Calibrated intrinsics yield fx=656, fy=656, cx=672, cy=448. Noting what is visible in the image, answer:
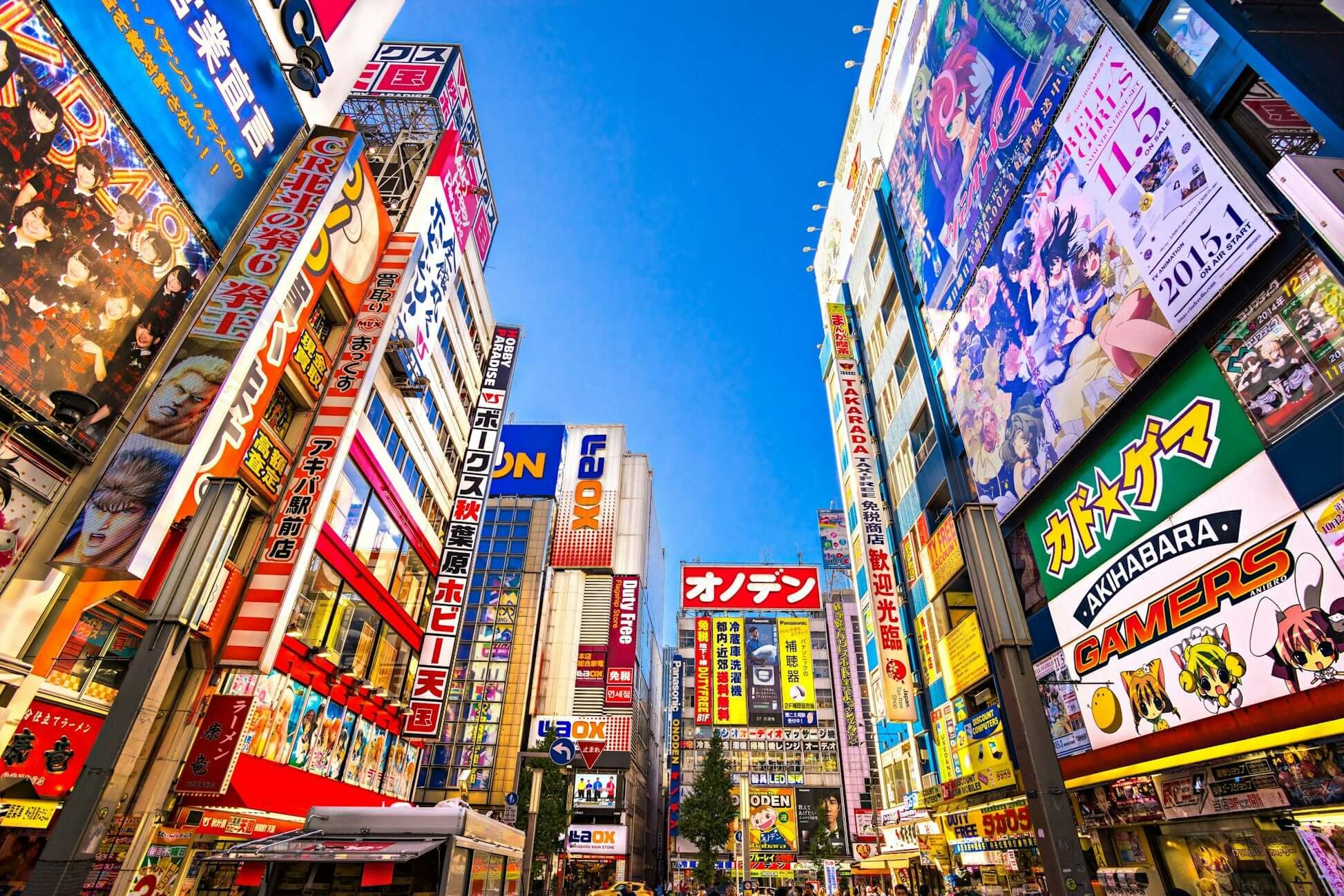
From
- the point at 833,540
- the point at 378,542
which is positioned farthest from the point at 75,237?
the point at 833,540

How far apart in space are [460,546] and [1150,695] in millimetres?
23423

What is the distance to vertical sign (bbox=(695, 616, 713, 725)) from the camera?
68250 millimetres

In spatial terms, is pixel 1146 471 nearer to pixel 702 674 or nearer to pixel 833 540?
pixel 702 674

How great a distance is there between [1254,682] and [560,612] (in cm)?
6656

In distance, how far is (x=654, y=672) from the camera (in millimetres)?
109188

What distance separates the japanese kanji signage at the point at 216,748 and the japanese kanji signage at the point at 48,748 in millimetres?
2424

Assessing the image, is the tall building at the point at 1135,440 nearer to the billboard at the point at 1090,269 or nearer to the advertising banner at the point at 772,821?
the billboard at the point at 1090,269

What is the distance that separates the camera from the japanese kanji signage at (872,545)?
2969cm

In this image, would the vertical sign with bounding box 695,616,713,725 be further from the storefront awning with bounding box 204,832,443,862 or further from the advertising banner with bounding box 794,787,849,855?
the storefront awning with bounding box 204,832,443,862

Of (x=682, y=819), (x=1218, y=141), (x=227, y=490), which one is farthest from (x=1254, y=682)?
(x=682, y=819)

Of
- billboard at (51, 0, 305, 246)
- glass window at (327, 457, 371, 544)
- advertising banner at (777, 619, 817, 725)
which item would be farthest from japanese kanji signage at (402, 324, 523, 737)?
advertising banner at (777, 619, 817, 725)

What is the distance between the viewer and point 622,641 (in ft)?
235

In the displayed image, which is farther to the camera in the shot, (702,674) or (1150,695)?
(702,674)

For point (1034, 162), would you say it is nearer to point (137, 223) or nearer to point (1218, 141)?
point (1218, 141)
